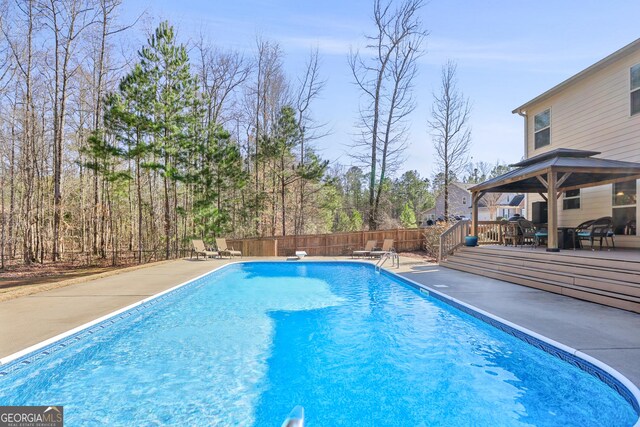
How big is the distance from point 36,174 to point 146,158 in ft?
21.0

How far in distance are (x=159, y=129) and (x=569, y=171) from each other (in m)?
13.2

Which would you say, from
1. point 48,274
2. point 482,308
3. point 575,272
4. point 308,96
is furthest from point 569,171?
point 308,96

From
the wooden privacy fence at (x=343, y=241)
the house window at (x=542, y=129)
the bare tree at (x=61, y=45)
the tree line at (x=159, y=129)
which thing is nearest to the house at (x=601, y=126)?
the house window at (x=542, y=129)

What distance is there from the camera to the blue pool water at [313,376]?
2.96 meters

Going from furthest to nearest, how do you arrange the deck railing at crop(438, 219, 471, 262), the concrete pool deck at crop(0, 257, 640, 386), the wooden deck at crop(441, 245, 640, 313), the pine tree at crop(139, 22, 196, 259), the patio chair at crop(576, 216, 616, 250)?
the pine tree at crop(139, 22, 196, 259), the deck railing at crop(438, 219, 471, 262), the patio chair at crop(576, 216, 616, 250), the wooden deck at crop(441, 245, 640, 313), the concrete pool deck at crop(0, 257, 640, 386)

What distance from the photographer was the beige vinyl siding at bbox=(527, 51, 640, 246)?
811cm

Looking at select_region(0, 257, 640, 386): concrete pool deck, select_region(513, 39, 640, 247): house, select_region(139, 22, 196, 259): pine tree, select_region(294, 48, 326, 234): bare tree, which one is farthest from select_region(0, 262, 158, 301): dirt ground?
select_region(513, 39, 640, 247): house

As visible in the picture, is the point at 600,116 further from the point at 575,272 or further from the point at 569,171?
the point at 575,272

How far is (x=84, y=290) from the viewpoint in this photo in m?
6.77

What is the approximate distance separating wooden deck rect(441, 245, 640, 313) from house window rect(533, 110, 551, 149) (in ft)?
15.4

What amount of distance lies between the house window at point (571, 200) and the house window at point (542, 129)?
1840mm

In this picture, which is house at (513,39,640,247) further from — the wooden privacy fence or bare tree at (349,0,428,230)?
bare tree at (349,0,428,230)

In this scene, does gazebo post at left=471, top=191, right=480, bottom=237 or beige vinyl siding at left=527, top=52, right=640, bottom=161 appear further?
gazebo post at left=471, top=191, right=480, bottom=237

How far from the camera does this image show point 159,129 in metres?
13.2
